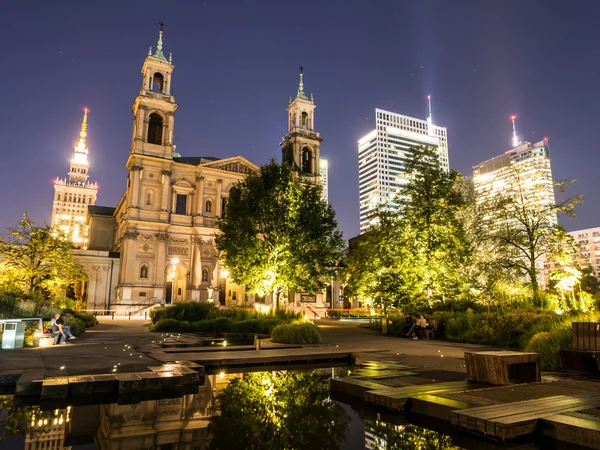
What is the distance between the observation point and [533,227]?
25.9 meters

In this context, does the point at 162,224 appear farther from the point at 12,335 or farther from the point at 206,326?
the point at 12,335

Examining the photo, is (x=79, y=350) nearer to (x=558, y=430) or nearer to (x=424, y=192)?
(x=558, y=430)

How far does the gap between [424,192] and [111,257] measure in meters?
42.1

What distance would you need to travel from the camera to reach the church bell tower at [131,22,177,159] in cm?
5253

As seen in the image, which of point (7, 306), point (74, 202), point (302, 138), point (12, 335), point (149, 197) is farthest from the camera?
point (74, 202)

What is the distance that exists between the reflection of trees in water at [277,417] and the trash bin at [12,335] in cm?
866

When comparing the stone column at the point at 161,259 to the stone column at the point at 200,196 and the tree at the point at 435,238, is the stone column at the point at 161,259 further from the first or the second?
the tree at the point at 435,238

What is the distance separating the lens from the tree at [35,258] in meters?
30.2

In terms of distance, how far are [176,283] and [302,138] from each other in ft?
91.1

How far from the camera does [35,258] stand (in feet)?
105

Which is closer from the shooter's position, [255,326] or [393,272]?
[255,326]

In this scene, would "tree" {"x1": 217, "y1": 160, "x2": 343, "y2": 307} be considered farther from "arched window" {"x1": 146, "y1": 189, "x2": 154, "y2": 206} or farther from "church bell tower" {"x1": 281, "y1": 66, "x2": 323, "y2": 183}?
"church bell tower" {"x1": 281, "y1": 66, "x2": 323, "y2": 183}

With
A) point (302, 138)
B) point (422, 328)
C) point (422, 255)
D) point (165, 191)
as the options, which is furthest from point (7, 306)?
point (302, 138)

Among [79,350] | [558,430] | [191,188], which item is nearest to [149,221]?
[191,188]
